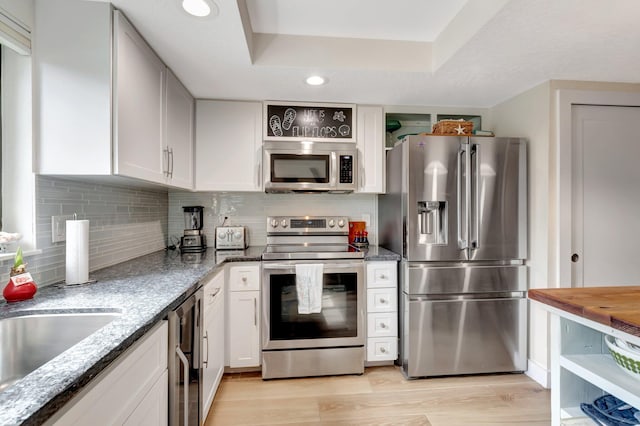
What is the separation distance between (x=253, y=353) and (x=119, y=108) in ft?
5.79

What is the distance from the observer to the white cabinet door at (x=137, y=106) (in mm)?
1305

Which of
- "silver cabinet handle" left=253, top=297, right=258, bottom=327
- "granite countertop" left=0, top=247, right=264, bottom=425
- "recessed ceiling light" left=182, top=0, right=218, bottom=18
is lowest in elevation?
→ "silver cabinet handle" left=253, top=297, right=258, bottom=327

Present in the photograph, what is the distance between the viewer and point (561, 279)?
6.55ft

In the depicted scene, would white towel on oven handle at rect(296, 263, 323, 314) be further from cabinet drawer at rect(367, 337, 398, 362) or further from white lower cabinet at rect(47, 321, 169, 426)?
white lower cabinet at rect(47, 321, 169, 426)

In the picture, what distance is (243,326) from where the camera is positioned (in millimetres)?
2148

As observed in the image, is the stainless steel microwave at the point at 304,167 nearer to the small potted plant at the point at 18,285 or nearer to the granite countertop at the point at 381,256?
the granite countertop at the point at 381,256

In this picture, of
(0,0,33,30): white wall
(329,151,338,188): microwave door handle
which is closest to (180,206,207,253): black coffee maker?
(329,151,338,188): microwave door handle

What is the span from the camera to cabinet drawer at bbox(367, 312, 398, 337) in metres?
2.22

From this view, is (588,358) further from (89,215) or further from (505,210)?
(89,215)

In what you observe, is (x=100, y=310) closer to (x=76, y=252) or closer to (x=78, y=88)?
(x=76, y=252)

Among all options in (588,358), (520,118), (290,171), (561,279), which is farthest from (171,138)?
(561,279)

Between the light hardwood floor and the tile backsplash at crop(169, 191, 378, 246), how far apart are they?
4.08 feet

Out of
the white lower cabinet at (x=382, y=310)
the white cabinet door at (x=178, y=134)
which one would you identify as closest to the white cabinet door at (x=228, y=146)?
the white cabinet door at (x=178, y=134)

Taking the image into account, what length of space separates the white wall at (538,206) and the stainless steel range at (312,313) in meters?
1.23
